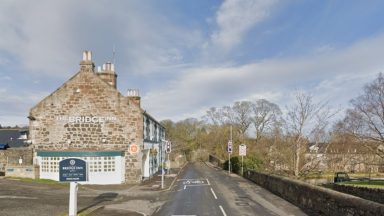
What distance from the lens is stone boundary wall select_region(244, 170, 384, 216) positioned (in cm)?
1299

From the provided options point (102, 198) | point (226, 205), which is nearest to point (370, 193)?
point (226, 205)

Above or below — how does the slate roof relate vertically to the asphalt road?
above

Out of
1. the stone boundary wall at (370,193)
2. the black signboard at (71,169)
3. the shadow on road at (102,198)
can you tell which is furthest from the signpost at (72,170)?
the stone boundary wall at (370,193)

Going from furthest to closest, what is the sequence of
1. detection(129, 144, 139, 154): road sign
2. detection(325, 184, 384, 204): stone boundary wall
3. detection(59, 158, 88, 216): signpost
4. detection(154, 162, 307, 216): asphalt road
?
detection(129, 144, 139, 154): road sign < detection(325, 184, 384, 204): stone boundary wall < detection(154, 162, 307, 216): asphalt road < detection(59, 158, 88, 216): signpost

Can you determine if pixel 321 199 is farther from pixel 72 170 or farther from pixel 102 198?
pixel 102 198

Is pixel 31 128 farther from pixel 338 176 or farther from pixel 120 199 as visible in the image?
pixel 338 176

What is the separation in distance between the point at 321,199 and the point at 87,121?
22.4 metres

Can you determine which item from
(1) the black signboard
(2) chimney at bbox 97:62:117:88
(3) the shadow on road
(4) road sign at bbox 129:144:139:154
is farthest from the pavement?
(2) chimney at bbox 97:62:117:88

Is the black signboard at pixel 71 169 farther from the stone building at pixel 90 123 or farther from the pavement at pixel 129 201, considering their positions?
the stone building at pixel 90 123

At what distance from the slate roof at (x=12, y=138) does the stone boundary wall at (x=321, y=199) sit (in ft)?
110

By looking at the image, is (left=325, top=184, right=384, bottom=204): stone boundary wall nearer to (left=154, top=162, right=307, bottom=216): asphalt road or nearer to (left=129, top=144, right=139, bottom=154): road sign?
(left=154, top=162, right=307, bottom=216): asphalt road

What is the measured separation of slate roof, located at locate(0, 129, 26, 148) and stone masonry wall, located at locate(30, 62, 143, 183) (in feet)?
53.3

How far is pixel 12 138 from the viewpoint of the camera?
49.9 m

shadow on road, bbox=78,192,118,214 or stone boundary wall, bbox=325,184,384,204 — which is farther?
stone boundary wall, bbox=325,184,384,204
